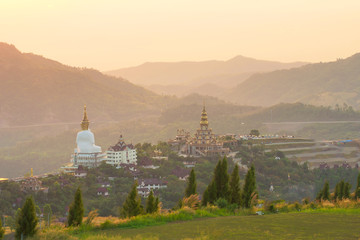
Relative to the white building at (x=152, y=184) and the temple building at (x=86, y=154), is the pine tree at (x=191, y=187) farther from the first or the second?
the temple building at (x=86, y=154)

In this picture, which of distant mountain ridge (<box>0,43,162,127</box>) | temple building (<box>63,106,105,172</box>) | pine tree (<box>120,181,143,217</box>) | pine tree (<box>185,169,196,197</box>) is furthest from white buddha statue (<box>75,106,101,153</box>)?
distant mountain ridge (<box>0,43,162,127</box>)

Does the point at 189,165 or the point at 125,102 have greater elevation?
the point at 125,102

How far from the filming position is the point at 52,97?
17488 cm

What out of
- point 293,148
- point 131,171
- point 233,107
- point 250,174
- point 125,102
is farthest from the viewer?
point 125,102

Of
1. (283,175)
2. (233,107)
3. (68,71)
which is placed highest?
(68,71)

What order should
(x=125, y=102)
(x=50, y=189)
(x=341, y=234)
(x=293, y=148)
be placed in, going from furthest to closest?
(x=125, y=102) → (x=293, y=148) → (x=50, y=189) → (x=341, y=234)

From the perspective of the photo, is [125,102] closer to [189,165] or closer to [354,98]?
[354,98]

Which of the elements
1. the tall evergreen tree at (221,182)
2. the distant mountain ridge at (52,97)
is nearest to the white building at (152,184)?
the tall evergreen tree at (221,182)

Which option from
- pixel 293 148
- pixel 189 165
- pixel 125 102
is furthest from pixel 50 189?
pixel 125 102

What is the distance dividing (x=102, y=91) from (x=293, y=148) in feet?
387

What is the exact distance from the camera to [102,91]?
598 feet

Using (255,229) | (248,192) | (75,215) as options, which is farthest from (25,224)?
(248,192)

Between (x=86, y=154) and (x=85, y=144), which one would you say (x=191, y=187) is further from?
(x=85, y=144)

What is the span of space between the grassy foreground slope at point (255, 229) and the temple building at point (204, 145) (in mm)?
41667
